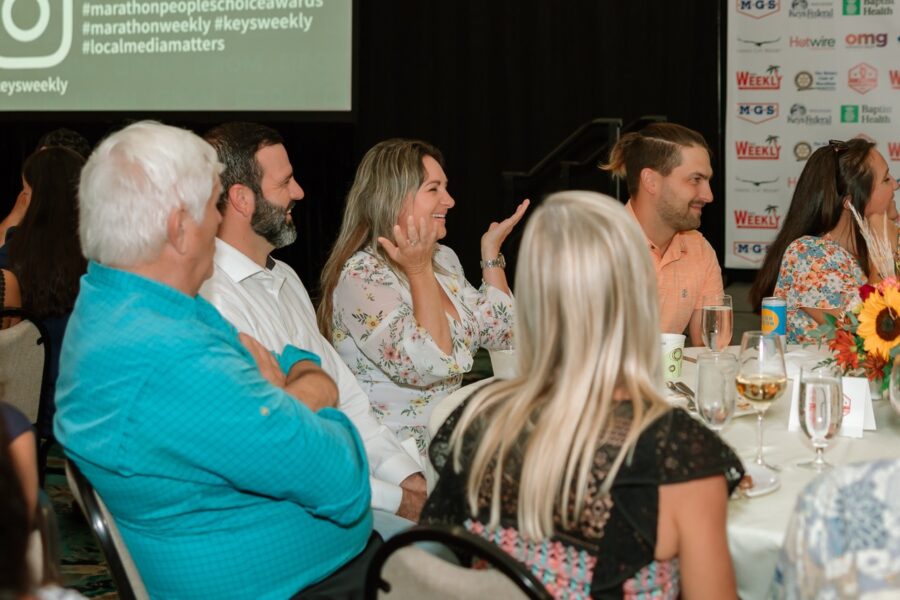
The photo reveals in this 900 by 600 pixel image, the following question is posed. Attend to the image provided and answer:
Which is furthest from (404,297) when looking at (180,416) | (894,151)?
(894,151)

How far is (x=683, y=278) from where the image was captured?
3570mm

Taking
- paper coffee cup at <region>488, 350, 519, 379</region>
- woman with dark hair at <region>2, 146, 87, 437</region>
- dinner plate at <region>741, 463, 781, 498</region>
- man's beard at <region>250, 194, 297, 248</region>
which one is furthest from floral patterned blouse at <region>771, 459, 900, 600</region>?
woman with dark hair at <region>2, 146, 87, 437</region>

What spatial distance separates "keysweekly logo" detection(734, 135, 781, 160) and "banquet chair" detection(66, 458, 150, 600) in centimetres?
517

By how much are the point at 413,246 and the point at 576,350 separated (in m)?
1.34

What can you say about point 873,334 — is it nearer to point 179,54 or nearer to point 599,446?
point 599,446

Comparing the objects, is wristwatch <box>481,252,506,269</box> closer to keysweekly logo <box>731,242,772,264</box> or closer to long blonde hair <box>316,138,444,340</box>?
long blonde hair <box>316,138,444,340</box>

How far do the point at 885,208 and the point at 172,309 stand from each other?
8.72 feet

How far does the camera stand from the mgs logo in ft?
19.6

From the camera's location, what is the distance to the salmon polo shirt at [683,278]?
11.6 ft

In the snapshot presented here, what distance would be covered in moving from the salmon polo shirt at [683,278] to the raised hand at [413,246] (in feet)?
3.28

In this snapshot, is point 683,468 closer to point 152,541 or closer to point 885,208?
point 152,541

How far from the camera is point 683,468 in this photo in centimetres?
139

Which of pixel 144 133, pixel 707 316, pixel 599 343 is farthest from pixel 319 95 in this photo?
pixel 599 343

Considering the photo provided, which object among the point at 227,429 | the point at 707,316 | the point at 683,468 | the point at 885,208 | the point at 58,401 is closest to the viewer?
the point at 683,468
